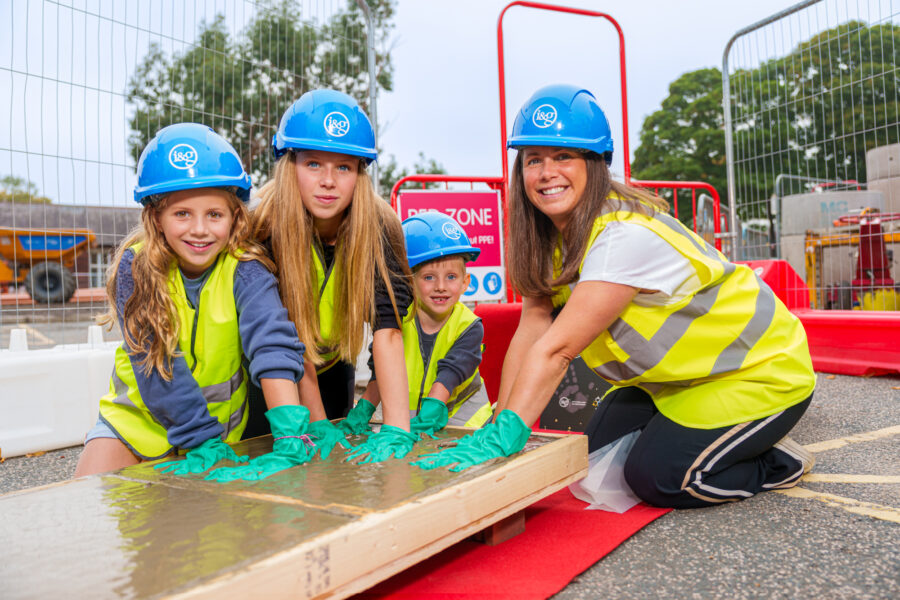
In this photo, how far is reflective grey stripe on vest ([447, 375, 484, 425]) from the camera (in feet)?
11.3

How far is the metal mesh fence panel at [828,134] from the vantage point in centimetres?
574

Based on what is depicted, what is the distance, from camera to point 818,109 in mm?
6266

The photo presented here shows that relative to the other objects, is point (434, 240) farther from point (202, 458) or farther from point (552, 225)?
point (202, 458)

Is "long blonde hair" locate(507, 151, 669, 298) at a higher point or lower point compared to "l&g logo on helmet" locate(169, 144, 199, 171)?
lower

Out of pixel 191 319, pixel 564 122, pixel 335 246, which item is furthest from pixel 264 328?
pixel 564 122

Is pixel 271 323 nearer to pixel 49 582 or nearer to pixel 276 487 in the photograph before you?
pixel 276 487

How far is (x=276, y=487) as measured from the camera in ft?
6.34

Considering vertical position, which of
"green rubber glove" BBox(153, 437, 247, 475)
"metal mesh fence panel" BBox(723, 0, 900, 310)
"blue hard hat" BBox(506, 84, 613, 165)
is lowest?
"green rubber glove" BBox(153, 437, 247, 475)

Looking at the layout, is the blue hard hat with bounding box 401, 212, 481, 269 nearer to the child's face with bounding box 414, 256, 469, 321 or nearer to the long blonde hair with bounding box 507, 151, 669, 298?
the child's face with bounding box 414, 256, 469, 321

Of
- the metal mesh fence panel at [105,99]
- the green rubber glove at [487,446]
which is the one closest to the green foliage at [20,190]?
the metal mesh fence panel at [105,99]

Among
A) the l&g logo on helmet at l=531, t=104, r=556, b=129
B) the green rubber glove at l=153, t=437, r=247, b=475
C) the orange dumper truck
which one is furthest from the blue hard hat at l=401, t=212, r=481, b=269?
the orange dumper truck

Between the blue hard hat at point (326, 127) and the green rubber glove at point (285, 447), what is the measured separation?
3.13ft

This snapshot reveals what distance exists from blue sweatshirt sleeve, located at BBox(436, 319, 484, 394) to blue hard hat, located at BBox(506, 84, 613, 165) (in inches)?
45.1

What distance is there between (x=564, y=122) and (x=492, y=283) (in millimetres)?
3026
